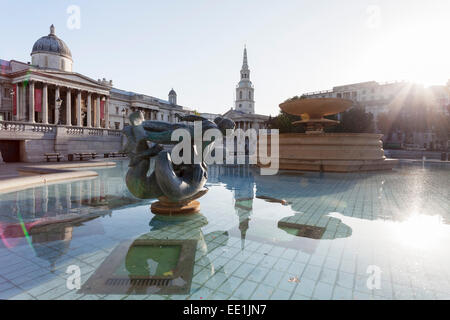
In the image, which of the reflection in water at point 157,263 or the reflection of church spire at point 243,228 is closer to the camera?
the reflection in water at point 157,263

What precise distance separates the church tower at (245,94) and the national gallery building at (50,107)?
51.0m

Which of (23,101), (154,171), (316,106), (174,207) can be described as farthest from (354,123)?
(23,101)

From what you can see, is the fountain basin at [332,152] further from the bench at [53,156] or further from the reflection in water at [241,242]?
the bench at [53,156]

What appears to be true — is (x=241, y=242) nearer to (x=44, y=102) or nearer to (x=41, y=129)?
(x=41, y=129)

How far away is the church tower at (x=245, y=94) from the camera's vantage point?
9744cm

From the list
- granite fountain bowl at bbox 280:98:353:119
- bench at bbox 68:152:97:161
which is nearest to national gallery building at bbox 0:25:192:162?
bench at bbox 68:152:97:161

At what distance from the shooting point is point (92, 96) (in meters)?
44.1

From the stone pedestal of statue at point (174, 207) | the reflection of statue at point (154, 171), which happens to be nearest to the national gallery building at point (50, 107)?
the reflection of statue at point (154, 171)

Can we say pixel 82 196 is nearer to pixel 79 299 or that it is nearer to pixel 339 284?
pixel 79 299

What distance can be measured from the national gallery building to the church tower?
50980 mm

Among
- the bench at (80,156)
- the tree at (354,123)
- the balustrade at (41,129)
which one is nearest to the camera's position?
the balustrade at (41,129)

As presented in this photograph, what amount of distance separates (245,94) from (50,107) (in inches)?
2756

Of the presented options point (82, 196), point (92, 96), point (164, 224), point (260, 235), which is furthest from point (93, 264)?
point (92, 96)

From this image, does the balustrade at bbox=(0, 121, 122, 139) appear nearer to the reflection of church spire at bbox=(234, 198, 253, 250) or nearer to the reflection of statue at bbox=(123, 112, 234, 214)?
the reflection of statue at bbox=(123, 112, 234, 214)
